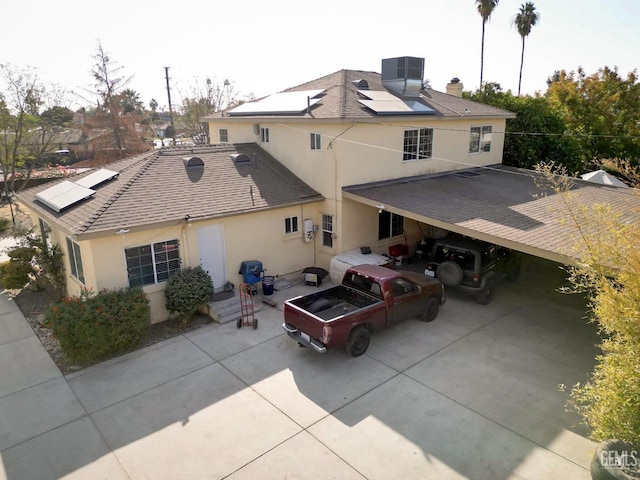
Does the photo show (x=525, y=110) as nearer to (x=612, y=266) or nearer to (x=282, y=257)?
(x=282, y=257)

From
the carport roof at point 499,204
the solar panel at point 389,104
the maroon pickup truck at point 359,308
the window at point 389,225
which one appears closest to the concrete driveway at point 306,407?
the maroon pickup truck at point 359,308

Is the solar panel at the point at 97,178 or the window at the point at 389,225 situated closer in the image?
the solar panel at the point at 97,178

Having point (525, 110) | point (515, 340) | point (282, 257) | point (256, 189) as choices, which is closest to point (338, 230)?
point (282, 257)

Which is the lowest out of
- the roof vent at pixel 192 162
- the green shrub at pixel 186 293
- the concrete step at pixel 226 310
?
the concrete step at pixel 226 310

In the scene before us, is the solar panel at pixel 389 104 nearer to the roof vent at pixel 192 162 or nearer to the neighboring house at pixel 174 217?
the neighboring house at pixel 174 217

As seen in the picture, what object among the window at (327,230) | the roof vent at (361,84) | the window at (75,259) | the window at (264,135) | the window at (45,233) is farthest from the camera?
the roof vent at (361,84)

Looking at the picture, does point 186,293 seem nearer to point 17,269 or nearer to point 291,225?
point 291,225

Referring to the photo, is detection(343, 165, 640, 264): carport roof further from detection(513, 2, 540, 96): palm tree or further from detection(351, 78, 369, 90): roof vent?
detection(513, 2, 540, 96): palm tree
